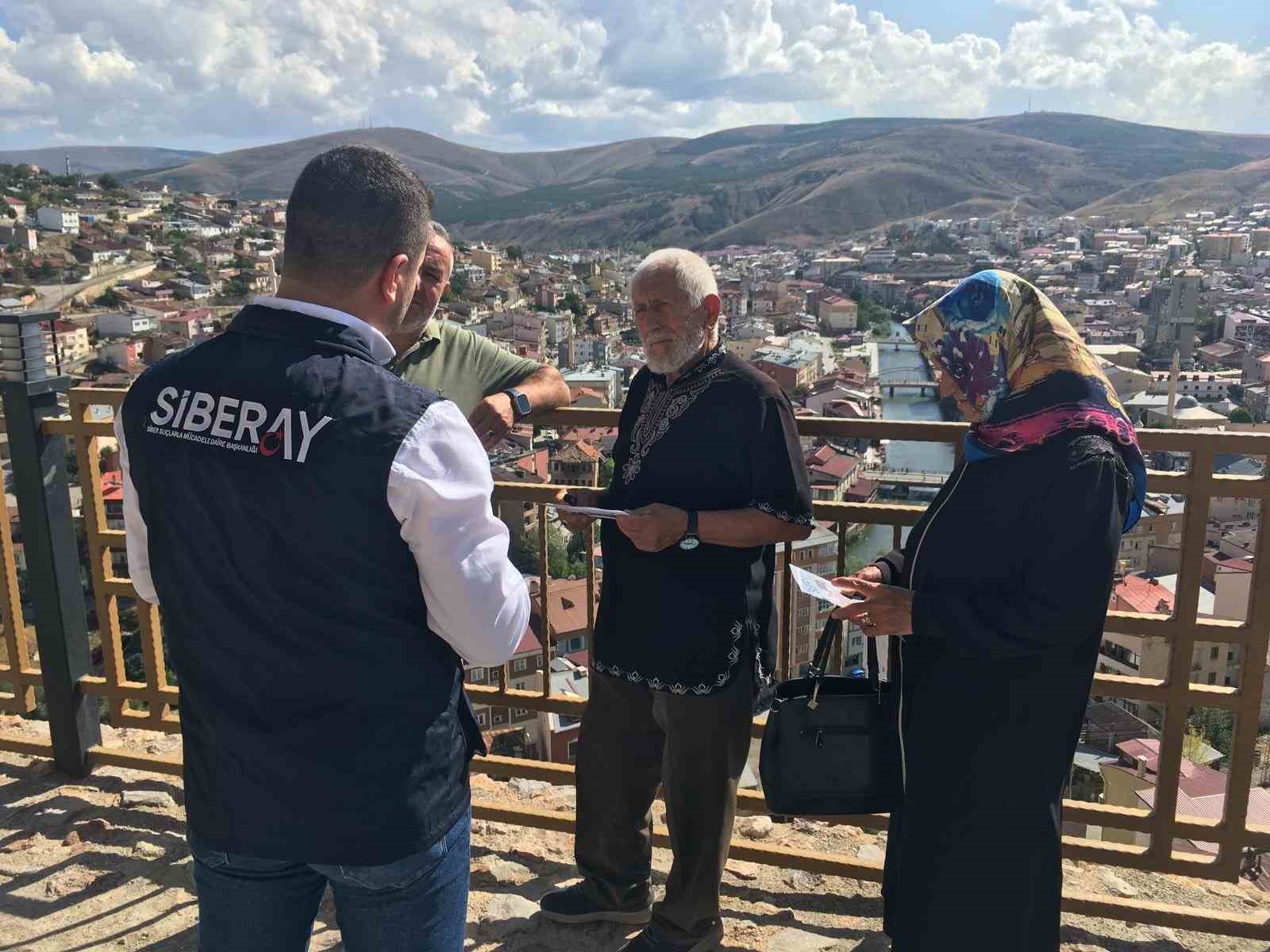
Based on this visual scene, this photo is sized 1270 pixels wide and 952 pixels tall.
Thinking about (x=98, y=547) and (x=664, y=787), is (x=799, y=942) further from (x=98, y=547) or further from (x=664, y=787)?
(x=98, y=547)

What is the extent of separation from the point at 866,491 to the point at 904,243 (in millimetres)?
107098

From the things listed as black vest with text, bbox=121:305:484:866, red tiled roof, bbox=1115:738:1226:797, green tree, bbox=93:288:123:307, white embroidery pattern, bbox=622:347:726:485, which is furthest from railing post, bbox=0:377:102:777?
green tree, bbox=93:288:123:307

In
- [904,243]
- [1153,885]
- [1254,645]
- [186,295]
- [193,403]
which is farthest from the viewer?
[904,243]

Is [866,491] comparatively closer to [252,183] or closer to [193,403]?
[193,403]

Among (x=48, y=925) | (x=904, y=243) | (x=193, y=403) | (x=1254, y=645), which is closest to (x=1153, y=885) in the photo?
(x=1254, y=645)

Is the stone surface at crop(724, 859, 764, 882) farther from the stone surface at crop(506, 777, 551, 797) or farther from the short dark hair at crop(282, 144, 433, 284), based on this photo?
the short dark hair at crop(282, 144, 433, 284)

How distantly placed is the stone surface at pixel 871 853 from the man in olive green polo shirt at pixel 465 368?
1.42m

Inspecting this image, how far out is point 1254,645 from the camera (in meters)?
2.13

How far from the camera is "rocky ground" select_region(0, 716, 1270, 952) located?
7.52ft

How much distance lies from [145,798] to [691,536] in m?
1.99

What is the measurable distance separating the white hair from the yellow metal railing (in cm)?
41

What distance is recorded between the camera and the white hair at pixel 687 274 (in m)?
2.08

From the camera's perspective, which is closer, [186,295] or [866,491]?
[866,491]

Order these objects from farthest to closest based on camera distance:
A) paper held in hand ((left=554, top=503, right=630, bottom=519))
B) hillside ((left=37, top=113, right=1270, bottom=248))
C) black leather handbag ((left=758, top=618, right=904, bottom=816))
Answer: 1. hillside ((left=37, top=113, right=1270, bottom=248))
2. paper held in hand ((left=554, top=503, right=630, bottom=519))
3. black leather handbag ((left=758, top=618, right=904, bottom=816))
